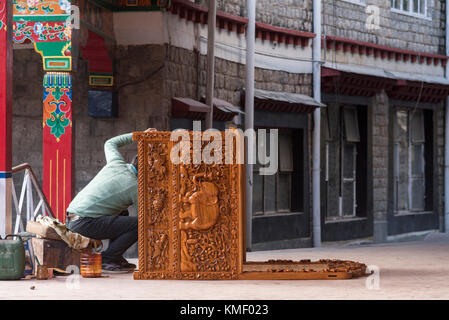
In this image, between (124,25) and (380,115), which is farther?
(380,115)

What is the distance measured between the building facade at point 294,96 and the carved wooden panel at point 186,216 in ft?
7.71

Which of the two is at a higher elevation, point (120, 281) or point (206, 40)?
point (206, 40)

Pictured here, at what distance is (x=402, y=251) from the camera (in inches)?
519

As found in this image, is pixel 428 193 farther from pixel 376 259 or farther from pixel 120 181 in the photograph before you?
pixel 120 181

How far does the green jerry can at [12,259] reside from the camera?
9.02 m

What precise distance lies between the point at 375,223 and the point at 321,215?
6.55 ft

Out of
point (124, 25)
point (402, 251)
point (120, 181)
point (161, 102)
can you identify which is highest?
point (124, 25)

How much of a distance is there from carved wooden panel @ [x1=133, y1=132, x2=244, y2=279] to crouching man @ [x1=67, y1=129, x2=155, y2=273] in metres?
0.48

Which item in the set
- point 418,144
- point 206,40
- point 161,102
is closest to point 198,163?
point 161,102

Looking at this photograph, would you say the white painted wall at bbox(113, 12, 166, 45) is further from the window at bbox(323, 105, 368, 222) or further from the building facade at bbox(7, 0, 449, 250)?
the window at bbox(323, 105, 368, 222)

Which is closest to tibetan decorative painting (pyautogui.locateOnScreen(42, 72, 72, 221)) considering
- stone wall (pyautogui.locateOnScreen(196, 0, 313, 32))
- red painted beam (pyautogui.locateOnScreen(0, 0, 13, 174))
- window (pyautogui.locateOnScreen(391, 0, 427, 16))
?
red painted beam (pyautogui.locateOnScreen(0, 0, 13, 174))

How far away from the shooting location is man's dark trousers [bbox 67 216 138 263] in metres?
9.69

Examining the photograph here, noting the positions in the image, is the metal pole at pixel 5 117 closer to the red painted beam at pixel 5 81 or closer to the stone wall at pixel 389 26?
the red painted beam at pixel 5 81
